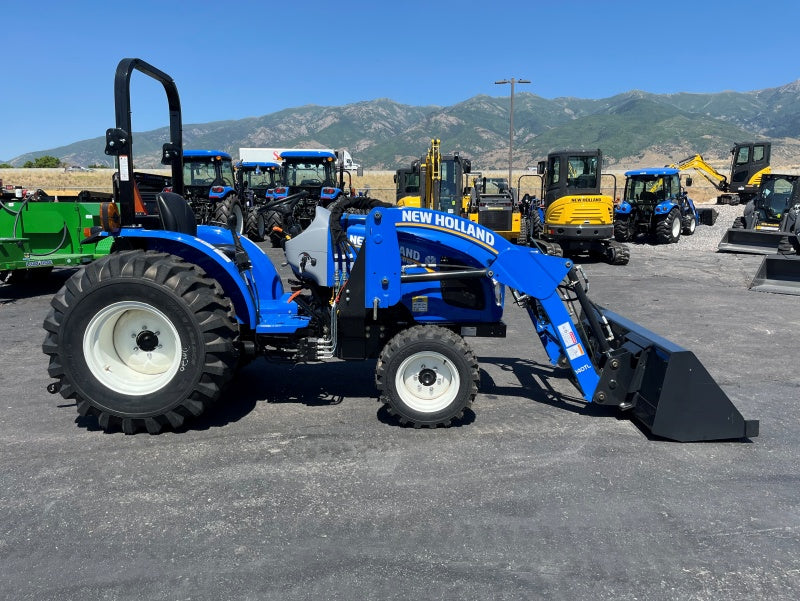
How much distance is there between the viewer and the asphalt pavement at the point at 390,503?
107 inches

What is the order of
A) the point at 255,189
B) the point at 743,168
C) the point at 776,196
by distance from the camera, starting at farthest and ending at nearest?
the point at 743,168 < the point at 255,189 < the point at 776,196

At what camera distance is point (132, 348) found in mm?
4426

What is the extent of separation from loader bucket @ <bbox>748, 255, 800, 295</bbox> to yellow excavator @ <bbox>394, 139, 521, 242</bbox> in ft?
20.9

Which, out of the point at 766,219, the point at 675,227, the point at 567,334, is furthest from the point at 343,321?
the point at 766,219

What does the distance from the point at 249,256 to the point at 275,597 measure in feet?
9.83

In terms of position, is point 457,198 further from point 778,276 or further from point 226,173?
point 778,276

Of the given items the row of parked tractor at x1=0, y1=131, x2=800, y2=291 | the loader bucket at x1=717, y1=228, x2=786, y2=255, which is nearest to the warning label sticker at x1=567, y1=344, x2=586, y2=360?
the row of parked tractor at x1=0, y1=131, x2=800, y2=291

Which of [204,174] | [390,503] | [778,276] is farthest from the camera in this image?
[204,174]

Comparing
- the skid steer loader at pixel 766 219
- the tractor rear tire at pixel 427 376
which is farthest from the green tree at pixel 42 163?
the tractor rear tire at pixel 427 376

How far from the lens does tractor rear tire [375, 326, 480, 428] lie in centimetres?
429

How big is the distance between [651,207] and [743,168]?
15037 mm

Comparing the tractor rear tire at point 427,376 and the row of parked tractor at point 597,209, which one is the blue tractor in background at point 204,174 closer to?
the row of parked tractor at point 597,209

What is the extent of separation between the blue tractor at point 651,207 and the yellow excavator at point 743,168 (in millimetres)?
10798

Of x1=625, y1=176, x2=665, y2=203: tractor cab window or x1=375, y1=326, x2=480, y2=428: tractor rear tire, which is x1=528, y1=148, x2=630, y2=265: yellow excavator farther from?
x1=375, y1=326, x2=480, y2=428: tractor rear tire
